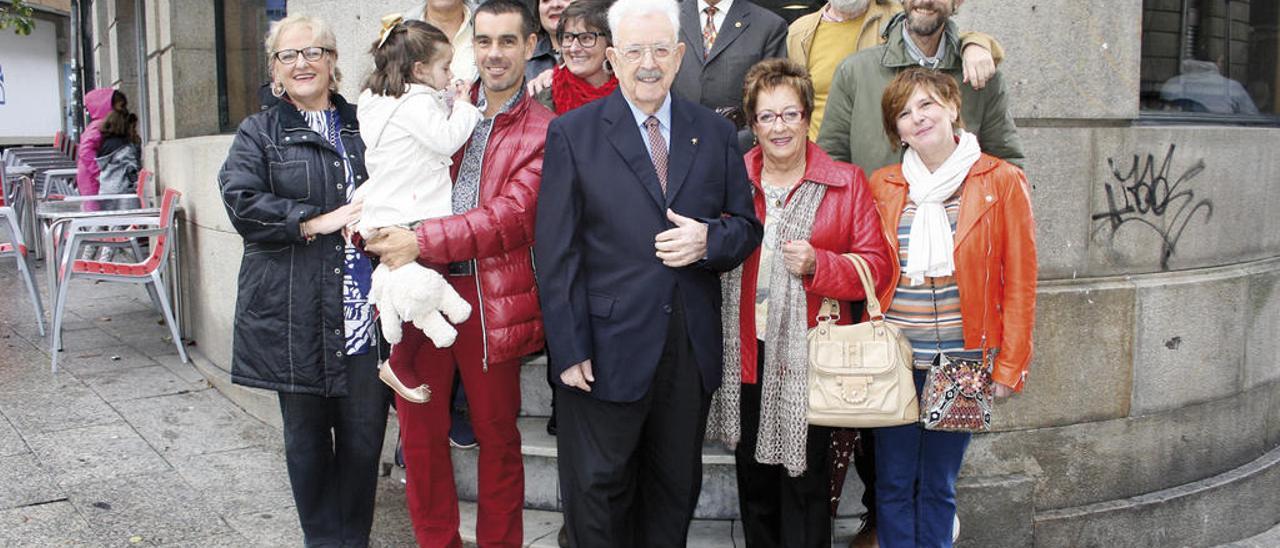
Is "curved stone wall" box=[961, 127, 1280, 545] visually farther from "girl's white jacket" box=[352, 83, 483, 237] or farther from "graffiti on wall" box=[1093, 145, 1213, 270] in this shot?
"girl's white jacket" box=[352, 83, 483, 237]

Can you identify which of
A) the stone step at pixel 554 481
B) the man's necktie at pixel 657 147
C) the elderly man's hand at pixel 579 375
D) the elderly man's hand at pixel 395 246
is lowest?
the stone step at pixel 554 481

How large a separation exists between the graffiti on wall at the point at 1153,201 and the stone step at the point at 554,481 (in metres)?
1.75

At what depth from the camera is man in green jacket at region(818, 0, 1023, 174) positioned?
12.5 feet

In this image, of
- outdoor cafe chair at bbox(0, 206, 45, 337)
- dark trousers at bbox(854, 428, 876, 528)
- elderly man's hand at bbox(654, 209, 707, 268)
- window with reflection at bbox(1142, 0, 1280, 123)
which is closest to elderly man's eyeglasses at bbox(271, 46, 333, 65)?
elderly man's hand at bbox(654, 209, 707, 268)

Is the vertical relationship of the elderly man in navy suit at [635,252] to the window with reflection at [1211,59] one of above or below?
below

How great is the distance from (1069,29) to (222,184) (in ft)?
12.0

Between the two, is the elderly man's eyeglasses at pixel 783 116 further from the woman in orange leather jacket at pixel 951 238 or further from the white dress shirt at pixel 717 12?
the white dress shirt at pixel 717 12

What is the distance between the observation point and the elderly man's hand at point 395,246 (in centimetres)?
345

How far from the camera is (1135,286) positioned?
490 cm

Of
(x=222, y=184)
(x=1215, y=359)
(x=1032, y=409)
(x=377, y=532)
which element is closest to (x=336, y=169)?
(x=222, y=184)

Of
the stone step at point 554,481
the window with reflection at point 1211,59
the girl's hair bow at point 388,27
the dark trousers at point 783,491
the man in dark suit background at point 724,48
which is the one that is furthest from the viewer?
the window with reflection at point 1211,59

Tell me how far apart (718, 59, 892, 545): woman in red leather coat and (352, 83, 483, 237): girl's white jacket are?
1.01m

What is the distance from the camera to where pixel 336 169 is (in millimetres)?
3906

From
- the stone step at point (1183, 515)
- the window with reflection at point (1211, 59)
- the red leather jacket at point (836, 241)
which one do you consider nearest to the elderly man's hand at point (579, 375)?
the red leather jacket at point (836, 241)
